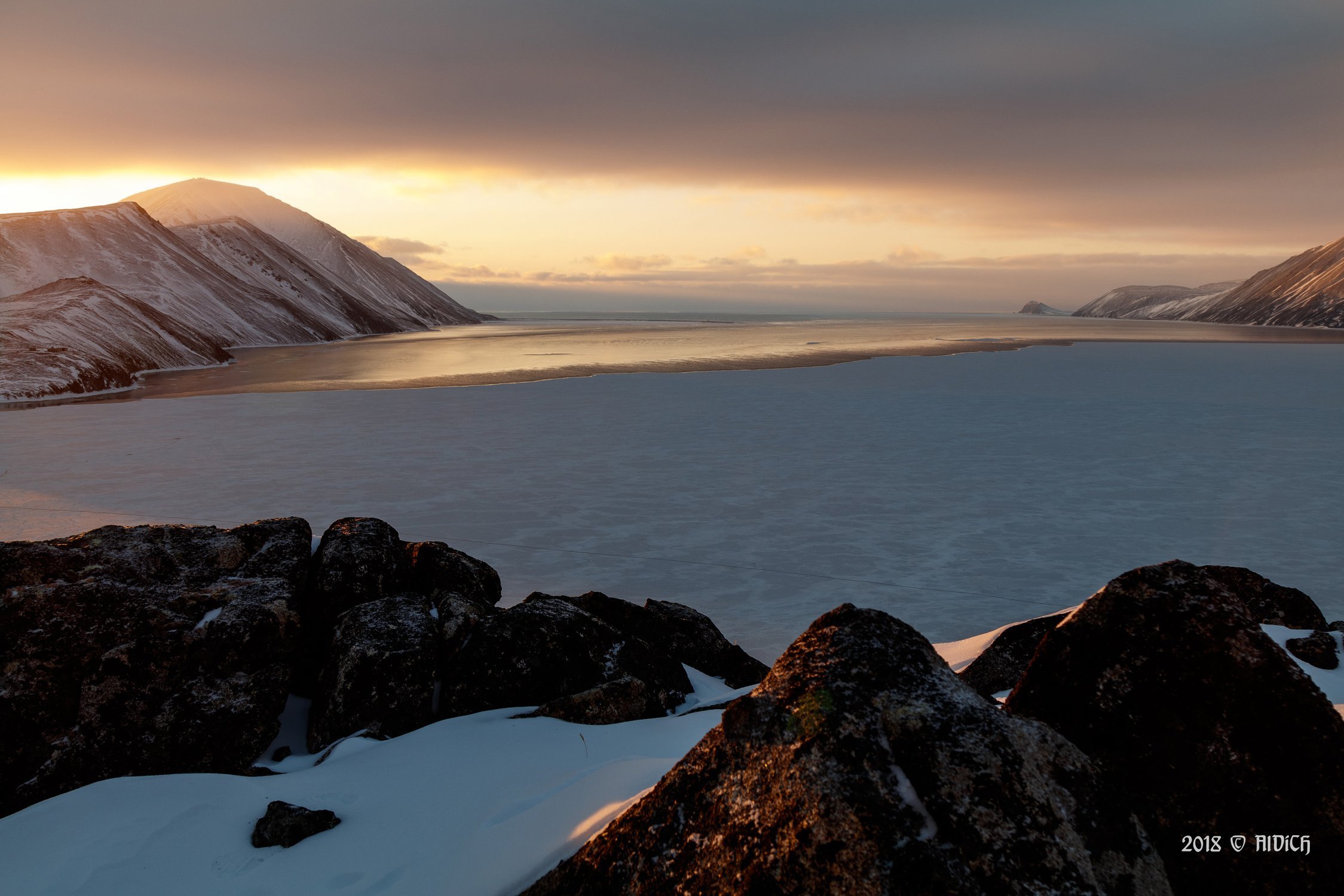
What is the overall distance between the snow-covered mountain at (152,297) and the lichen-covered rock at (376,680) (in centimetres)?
2945

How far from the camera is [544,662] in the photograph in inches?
210

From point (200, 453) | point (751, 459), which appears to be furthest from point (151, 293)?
point (751, 459)

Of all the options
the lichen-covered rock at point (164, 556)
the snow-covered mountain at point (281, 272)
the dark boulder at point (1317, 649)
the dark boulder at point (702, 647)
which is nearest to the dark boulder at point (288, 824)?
the lichen-covered rock at point (164, 556)

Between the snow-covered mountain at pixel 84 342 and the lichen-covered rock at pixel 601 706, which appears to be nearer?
the lichen-covered rock at pixel 601 706

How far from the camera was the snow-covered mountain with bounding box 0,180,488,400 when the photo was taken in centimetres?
3325

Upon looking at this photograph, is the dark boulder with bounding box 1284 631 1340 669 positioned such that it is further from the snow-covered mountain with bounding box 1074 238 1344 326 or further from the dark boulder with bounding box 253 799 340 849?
the snow-covered mountain with bounding box 1074 238 1344 326

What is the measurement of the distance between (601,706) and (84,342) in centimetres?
3881

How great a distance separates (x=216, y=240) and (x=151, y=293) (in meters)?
35.9

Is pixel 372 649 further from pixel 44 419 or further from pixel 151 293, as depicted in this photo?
pixel 151 293

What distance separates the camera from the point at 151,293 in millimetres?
57312

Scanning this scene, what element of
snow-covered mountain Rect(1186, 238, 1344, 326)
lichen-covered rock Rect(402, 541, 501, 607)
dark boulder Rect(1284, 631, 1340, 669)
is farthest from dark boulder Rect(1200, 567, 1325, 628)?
snow-covered mountain Rect(1186, 238, 1344, 326)

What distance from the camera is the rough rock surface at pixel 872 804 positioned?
225 centimetres

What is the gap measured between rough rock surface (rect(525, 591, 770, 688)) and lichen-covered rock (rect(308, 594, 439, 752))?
1300mm

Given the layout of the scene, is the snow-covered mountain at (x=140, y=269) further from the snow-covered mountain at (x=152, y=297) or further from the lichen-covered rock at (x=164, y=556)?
the lichen-covered rock at (x=164, y=556)
